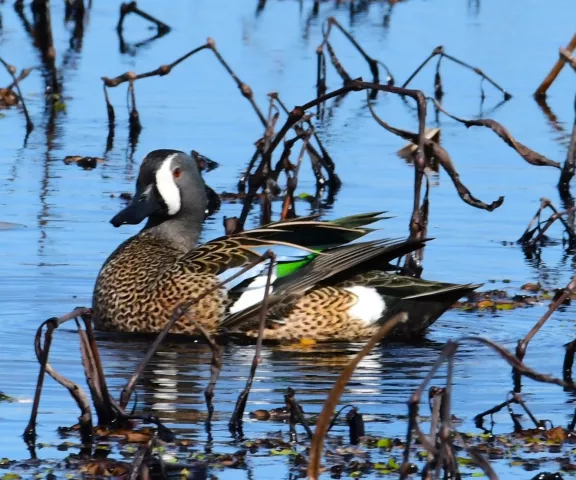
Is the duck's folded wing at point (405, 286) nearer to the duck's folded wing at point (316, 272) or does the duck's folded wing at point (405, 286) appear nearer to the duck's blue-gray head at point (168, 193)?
the duck's folded wing at point (316, 272)

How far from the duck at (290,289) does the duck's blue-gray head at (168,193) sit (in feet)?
1.13

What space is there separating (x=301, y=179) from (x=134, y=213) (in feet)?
10.3

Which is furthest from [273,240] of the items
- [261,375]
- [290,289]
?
[261,375]

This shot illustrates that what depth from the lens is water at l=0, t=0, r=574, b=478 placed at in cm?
634

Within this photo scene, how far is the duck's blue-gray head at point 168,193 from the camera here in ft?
26.4

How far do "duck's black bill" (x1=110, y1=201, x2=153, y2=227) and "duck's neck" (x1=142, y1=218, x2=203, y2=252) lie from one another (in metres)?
0.20

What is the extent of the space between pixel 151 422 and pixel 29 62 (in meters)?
11.0

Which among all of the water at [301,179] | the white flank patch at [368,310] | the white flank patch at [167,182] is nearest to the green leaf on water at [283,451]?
the water at [301,179]

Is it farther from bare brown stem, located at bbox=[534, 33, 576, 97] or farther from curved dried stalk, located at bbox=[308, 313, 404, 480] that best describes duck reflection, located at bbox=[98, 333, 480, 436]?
bare brown stem, located at bbox=[534, 33, 576, 97]

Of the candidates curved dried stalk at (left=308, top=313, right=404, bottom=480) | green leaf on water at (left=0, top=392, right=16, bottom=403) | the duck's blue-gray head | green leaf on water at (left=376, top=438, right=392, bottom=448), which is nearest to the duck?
the duck's blue-gray head

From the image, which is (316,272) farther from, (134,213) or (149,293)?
(134,213)

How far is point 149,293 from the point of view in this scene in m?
7.63

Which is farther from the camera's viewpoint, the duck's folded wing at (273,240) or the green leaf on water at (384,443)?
the duck's folded wing at (273,240)

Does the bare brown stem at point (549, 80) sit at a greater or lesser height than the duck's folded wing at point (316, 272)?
greater
